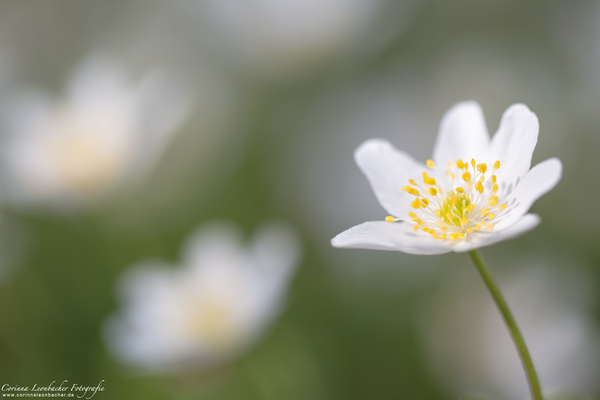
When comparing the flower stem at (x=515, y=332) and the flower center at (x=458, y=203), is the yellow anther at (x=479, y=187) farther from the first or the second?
the flower stem at (x=515, y=332)

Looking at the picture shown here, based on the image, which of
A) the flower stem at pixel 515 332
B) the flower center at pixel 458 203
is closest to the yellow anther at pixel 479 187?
the flower center at pixel 458 203

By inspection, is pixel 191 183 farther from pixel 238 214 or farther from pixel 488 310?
pixel 488 310

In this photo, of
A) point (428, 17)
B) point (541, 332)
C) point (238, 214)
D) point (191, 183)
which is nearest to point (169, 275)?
point (238, 214)

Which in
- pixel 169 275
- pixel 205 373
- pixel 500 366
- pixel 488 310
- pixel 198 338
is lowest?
pixel 500 366

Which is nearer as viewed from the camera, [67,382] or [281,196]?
[67,382]

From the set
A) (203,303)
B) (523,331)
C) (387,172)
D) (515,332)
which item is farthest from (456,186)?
(203,303)

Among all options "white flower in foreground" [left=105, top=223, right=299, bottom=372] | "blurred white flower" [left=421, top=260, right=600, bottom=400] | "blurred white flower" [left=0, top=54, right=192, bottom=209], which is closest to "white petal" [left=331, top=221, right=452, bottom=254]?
"white flower in foreground" [left=105, top=223, right=299, bottom=372]

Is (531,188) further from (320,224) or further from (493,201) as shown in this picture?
(320,224)
